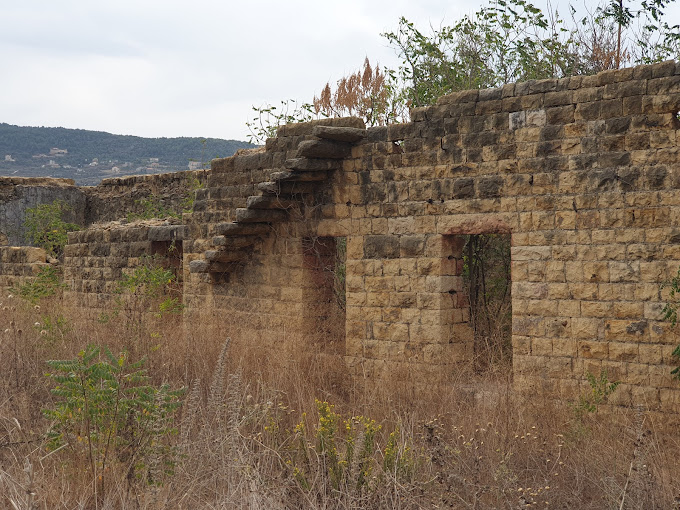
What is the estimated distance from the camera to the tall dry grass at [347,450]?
4801mm

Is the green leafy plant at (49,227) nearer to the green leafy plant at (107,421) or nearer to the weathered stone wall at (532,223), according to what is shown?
the weathered stone wall at (532,223)

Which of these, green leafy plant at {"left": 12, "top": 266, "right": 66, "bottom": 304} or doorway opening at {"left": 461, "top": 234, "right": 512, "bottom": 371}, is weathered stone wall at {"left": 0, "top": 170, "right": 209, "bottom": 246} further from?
doorway opening at {"left": 461, "top": 234, "right": 512, "bottom": 371}

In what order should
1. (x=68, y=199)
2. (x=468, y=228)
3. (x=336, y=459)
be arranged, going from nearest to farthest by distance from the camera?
(x=336, y=459) < (x=468, y=228) < (x=68, y=199)

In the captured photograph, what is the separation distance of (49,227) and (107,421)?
12.9m

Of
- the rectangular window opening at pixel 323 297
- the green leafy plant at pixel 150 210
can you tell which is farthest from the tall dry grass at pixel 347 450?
the green leafy plant at pixel 150 210

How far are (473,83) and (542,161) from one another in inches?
229

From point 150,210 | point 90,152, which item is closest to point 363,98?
point 150,210

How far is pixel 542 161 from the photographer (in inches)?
302

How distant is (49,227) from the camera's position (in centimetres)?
1720

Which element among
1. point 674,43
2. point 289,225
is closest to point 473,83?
point 674,43

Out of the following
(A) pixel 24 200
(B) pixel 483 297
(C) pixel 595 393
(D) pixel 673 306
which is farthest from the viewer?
(A) pixel 24 200

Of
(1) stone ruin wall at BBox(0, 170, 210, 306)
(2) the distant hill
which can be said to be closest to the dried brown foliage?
(1) stone ruin wall at BBox(0, 170, 210, 306)

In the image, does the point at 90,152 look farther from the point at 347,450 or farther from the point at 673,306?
the point at 347,450

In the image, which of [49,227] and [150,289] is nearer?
[150,289]
